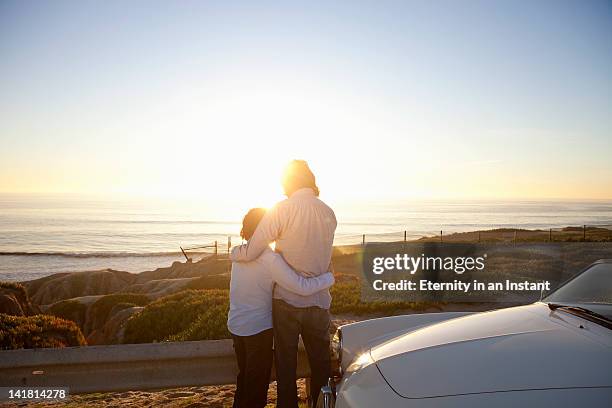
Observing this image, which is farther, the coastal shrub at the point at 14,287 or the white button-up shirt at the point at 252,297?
the coastal shrub at the point at 14,287

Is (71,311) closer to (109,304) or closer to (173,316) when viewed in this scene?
(109,304)

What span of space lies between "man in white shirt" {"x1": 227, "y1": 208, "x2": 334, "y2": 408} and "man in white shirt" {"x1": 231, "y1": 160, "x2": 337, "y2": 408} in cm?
12

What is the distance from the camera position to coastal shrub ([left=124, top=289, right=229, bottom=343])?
1061 cm

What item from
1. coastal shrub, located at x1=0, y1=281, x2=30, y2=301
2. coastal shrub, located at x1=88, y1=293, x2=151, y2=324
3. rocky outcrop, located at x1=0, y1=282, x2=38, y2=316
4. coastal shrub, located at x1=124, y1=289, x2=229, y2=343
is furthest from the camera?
coastal shrub, located at x1=88, y1=293, x2=151, y2=324

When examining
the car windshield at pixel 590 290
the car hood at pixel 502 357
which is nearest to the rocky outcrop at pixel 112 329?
the car windshield at pixel 590 290

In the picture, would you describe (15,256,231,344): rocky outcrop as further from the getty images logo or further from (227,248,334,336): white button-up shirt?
(227,248,334,336): white button-up shirt

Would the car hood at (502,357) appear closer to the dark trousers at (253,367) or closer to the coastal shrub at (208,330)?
the dark trousers at (253,367)

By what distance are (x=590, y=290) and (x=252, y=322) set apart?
7.34 ft

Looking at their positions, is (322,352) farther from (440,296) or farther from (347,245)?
(347,245)

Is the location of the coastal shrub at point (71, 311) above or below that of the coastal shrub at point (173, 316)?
below

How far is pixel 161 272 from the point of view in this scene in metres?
32.8

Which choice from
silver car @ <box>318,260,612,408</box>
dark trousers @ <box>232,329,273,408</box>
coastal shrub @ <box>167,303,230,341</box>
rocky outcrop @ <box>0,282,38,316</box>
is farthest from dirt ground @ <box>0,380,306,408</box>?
rocky outcrop @ <box>0,282,38,316</box>

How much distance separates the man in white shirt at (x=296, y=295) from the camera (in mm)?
3625

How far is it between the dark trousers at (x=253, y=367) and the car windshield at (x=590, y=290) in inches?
Result: 77.9
